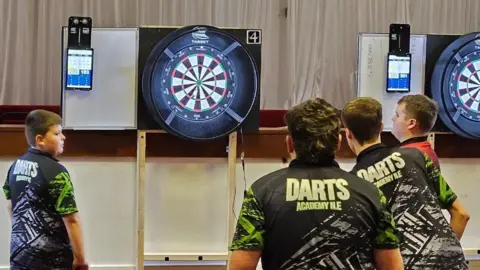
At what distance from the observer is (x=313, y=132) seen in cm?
178

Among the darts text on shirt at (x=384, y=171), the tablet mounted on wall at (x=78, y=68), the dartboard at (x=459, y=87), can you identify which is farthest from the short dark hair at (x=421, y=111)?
the tablet mounted on wall at (x=78, y=68)

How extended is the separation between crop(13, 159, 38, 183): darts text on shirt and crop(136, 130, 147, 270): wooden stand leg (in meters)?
1.18

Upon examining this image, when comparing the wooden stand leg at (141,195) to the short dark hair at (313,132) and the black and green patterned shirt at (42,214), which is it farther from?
the short dark hair at (313,132)

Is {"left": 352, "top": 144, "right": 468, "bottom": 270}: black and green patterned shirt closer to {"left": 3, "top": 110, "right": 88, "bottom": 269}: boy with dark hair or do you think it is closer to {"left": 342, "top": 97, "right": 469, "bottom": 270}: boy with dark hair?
{"left": 342, "top": 97, "right": 469, "bottom": 270}: boy with dark hair

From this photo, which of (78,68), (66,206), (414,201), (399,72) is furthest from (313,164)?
(399,72)

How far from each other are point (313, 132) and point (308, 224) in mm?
255

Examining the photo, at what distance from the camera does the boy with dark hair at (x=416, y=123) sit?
2.56 metres

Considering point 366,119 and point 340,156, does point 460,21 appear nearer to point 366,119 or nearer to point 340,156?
point 340,156

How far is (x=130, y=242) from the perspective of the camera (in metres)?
4.19

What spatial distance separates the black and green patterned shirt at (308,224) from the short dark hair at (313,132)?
0.07 meters

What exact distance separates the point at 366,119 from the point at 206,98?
1.86 metres

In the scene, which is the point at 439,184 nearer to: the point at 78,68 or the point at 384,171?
the point at 384,171

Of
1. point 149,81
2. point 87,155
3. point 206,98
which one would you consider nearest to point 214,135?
point 206,98

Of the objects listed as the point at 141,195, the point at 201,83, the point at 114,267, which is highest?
the point at 201,83
